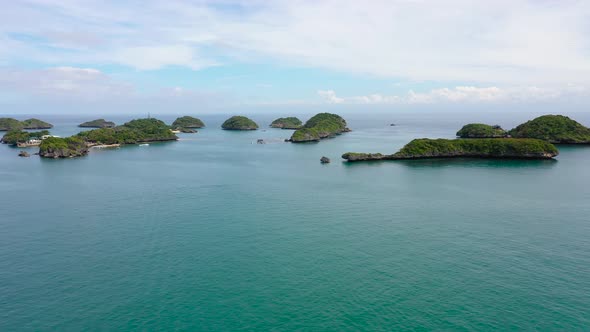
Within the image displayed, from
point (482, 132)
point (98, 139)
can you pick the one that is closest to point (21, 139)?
point (98, 139)

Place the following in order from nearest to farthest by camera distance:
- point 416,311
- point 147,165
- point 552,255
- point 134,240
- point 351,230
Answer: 1. point 416,311
2. point 552,255
3. point 134,240
4. point 351,230
5. point 147,165

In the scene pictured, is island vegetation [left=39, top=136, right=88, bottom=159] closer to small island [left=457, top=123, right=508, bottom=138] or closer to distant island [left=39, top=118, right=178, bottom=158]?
distant island [left=39, top=118, right=178, bottom=158]

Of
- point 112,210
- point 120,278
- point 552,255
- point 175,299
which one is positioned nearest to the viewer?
point 175,299

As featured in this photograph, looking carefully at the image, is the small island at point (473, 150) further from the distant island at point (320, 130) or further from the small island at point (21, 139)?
the small island at point (21, 139)

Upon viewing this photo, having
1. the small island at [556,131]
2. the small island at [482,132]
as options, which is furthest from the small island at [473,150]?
the small island at [482,132]

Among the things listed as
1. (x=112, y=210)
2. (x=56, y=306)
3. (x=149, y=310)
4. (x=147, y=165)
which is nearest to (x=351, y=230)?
(x=149, y=310)

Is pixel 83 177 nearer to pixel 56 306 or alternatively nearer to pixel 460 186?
pixel 56 306
